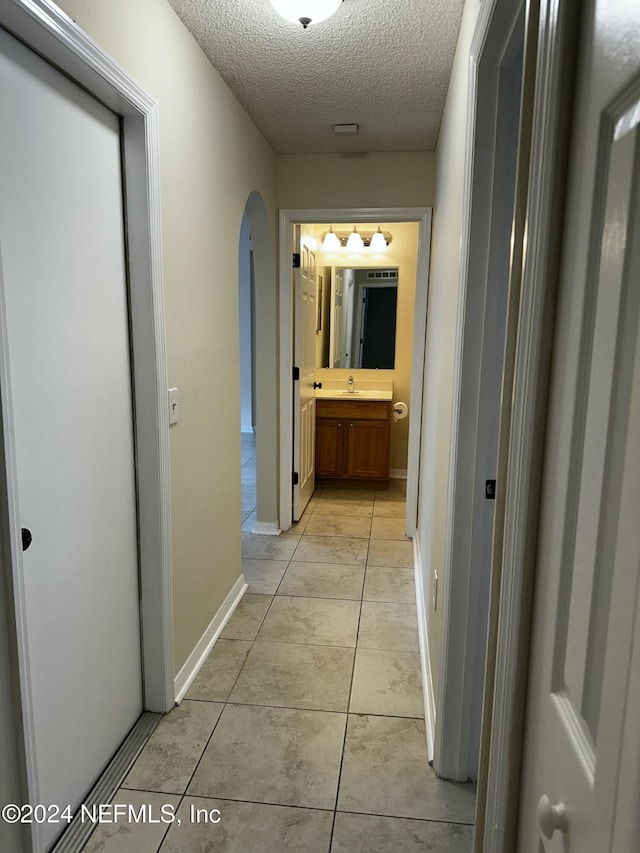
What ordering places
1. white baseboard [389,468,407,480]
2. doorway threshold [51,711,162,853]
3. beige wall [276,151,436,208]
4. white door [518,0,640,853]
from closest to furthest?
white door [518,0,640,853], doorway threshold [51,711,162,853], beige wall [276,151,436,208], white baseboard [389,468,407,480]

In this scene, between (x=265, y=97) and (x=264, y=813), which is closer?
(x=264, y=813)

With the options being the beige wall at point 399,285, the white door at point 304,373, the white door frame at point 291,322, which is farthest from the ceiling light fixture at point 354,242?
the white door frame at point 291,322

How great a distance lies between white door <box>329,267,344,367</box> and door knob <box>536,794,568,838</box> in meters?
4.60

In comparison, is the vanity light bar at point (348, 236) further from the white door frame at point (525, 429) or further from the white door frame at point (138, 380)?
the white door frame at point (525, 429)

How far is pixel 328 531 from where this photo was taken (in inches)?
155

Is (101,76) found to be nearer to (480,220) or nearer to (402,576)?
Result: (480,220)

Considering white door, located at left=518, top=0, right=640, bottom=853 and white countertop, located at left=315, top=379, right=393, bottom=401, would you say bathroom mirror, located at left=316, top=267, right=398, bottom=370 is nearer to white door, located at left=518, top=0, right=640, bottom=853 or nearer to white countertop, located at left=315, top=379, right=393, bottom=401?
white countertop, located at left=315, top=379, right=393, bottom=401

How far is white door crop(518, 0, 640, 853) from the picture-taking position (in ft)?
1.65

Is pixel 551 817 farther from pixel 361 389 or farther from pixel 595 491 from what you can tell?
pixel 361 389

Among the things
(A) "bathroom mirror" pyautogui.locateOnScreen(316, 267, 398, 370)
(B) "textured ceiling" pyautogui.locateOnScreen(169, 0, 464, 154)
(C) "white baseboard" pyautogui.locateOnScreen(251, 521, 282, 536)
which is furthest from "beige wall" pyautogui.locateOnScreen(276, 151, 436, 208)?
(C) "white baseboard" pyautogui.locateOnScreen(251, 521, 282, 536)

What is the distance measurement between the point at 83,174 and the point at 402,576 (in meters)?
2.60

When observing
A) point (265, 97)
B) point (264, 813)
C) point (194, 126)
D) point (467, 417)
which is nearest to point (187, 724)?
point (264, 813)

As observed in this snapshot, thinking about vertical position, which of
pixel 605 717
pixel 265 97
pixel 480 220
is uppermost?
pixel 265 97

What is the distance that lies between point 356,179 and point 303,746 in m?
3.07
